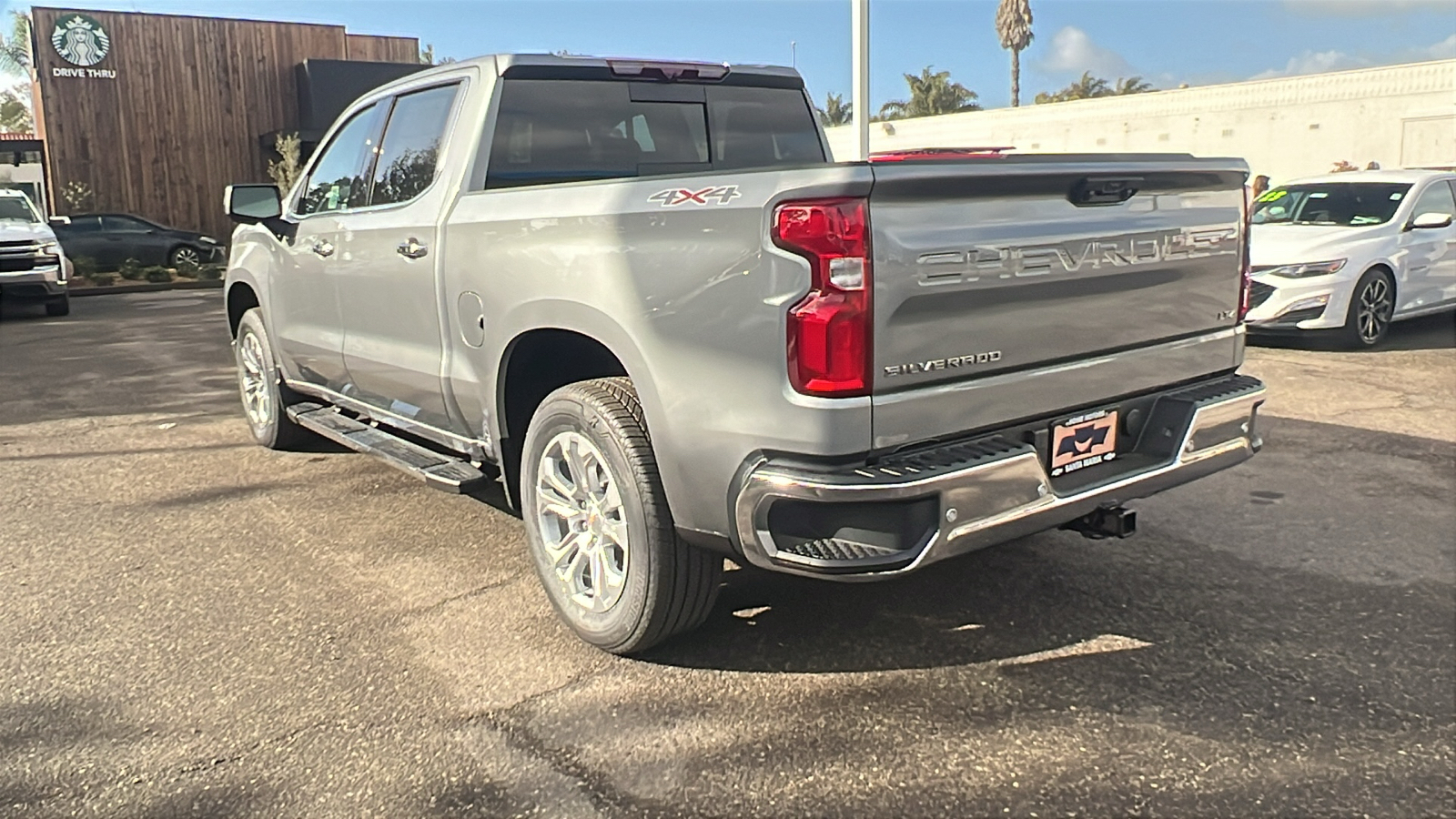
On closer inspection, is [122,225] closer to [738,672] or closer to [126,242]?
[126,242]

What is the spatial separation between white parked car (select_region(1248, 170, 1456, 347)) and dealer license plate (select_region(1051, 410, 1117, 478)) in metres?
6.17

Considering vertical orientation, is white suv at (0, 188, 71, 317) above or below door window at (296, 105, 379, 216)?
below

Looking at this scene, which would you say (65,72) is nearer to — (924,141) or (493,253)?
(924,141)

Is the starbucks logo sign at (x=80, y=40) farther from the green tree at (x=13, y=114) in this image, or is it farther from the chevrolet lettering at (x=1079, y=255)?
the green tree at (x=13, y=114)

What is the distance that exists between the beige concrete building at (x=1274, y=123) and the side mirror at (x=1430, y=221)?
14.4 metres

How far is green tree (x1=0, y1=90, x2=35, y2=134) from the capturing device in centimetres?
5497

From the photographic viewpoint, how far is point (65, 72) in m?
24.2

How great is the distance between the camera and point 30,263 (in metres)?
14.0

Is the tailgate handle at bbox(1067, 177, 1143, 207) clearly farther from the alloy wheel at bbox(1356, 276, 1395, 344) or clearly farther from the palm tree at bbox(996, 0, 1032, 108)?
the palm tree at bbox(996, 0, 1032, 108)

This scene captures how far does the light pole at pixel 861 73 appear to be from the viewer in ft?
41.9

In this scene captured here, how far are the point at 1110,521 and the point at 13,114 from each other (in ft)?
218

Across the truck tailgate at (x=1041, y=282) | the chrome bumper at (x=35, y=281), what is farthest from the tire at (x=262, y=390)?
the chrome bumper at (x=35, y=281)

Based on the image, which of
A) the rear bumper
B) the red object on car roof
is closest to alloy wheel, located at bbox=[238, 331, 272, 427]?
the red object on car roof

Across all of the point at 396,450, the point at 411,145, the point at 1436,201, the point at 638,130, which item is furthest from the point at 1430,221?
the point at 396,450
